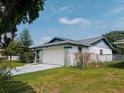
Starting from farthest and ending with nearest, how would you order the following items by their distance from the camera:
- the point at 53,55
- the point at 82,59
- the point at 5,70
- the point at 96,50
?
the point at 96,50, the point at 53,55, the point at 82,59, the point at 5,70

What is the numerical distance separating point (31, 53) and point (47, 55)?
7.55 metres

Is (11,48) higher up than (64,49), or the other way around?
(64,49)

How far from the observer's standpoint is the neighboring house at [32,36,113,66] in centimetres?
3016

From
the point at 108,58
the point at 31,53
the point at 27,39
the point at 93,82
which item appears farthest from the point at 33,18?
the point at 27,39

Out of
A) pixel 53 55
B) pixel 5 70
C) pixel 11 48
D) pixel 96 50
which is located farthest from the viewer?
pixel 96 50

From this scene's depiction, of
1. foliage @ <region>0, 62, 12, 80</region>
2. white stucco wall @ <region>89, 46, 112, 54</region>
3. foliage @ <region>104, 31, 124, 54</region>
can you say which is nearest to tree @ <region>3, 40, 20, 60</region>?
foliage @ <region>0, 62, 12, 80</region>

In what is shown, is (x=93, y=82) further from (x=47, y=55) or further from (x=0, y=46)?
(x=47, y=55)

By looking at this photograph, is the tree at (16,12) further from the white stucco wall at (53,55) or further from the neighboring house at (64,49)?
the white stucco wall at (53,55)

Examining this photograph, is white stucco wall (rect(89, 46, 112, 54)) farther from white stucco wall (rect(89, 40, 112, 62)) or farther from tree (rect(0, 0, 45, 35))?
tree (rect(0, 0, 45, 35))

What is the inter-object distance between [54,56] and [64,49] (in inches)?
118

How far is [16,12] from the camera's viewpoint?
8406mm

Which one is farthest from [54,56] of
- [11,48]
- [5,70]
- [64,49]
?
[11,48]

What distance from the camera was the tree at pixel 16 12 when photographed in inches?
322

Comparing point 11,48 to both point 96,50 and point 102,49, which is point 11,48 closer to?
point 96,50
